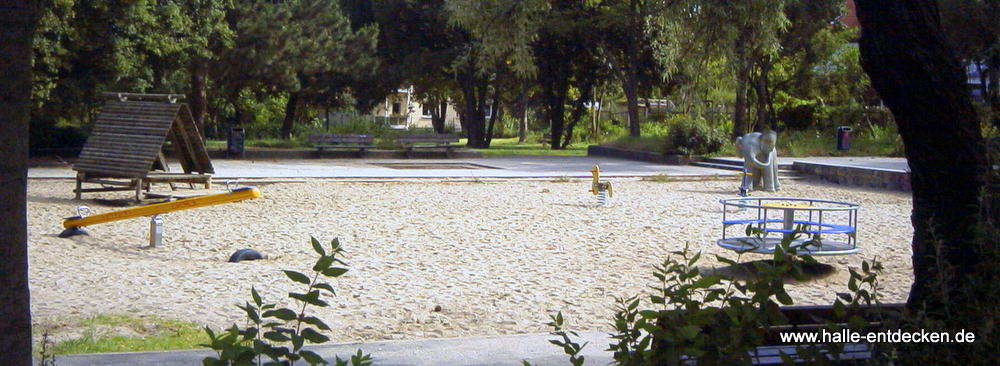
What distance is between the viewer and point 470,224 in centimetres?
1380

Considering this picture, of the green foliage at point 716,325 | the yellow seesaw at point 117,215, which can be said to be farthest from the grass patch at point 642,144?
the green foliage at point 716,325

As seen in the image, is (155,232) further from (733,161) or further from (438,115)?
(438,115)

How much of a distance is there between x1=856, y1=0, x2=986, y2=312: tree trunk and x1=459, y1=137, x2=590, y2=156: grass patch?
30669 millimetres

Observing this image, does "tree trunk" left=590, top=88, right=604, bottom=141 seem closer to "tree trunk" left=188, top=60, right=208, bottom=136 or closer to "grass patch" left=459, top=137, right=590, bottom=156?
"grass patch" left=459, top=137, right=590, bottom=156

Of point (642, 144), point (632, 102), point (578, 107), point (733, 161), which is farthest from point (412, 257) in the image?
point (578, 107)

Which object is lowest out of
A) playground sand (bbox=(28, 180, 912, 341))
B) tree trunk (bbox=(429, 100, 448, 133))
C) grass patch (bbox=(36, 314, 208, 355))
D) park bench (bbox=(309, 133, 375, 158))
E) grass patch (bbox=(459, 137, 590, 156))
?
grass patch (bbox=(36, 314, 208, 355))

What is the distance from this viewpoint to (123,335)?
684cm

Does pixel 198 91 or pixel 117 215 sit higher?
pixel 198 91

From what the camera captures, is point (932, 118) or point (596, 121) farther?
point (596, 121)

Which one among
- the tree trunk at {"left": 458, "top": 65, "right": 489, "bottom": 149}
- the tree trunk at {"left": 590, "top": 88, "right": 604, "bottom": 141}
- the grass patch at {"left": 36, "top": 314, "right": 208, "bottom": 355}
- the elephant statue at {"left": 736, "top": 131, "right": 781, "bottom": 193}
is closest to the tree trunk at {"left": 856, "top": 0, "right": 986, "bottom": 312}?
the grass patch at {"left": 36, "top": 314, "right": 208, "bottom": 355}

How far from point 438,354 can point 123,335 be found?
7.79ft

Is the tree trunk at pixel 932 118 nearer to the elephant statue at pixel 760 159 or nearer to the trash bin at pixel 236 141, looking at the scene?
the elephant statue at pixel 760 159

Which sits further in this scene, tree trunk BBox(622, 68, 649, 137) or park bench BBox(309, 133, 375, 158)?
tree trunk BBox(622, 68, 649, 137)

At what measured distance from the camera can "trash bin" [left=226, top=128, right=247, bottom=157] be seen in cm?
2958
